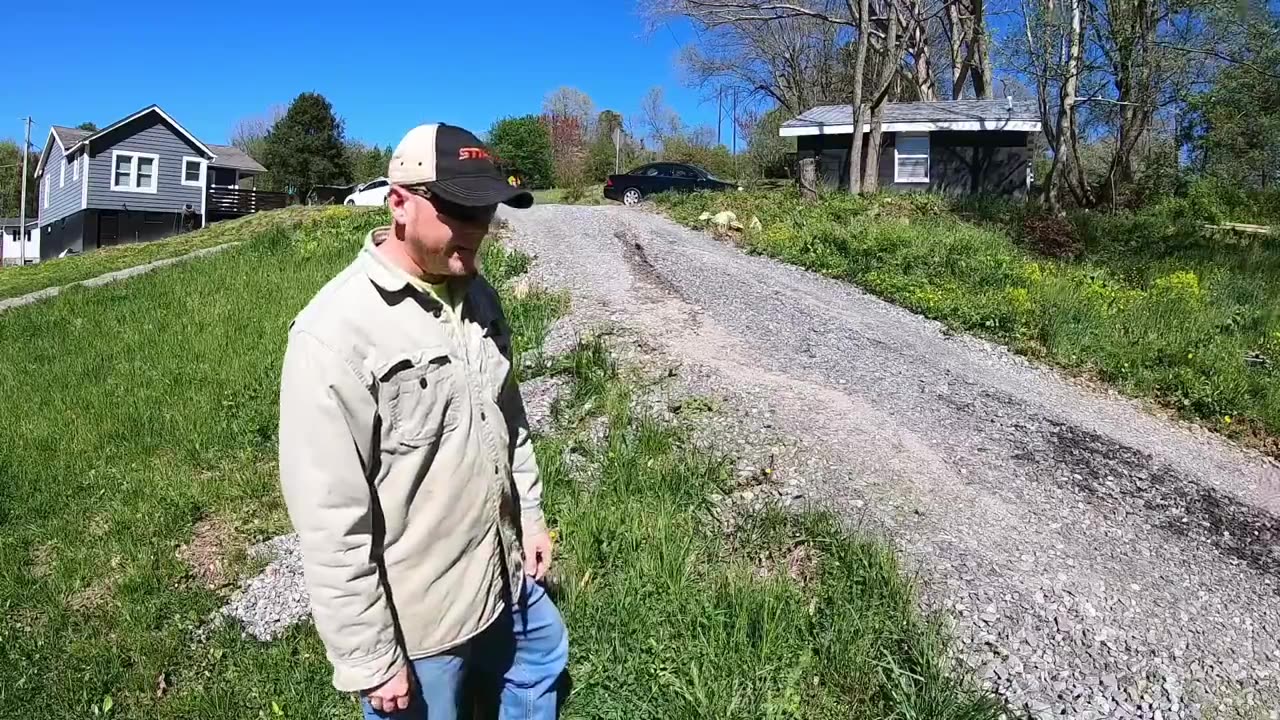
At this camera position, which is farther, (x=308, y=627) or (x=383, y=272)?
(x=308, y=627)

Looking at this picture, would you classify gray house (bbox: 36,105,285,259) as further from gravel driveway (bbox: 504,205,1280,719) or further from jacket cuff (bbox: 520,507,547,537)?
jacket cuff (bbox: 520,507,547,537)

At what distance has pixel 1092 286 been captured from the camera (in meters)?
9.20

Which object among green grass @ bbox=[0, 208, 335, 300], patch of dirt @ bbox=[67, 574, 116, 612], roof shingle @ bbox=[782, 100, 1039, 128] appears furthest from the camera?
roof shingle @ bbox=[782, 100, 1039, 128]

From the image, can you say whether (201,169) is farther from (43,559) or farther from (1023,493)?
(1023,493)

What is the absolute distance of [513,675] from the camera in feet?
7.25

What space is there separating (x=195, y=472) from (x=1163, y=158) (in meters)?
26.3

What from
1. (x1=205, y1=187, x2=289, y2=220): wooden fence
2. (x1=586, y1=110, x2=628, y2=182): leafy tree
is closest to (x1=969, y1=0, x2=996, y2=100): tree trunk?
(x1=586, y1=110, x2=628, y2=182): leafy tree

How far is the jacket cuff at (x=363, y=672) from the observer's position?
67.9 inches

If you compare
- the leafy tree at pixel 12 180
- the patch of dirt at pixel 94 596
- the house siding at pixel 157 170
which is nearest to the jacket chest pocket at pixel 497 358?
the patch of dirt at pixel 94 596

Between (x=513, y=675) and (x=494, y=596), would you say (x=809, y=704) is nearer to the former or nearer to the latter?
(x=513, y=675)

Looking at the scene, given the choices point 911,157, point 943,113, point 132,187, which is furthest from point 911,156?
point 132,187

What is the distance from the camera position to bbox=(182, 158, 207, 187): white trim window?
112ft

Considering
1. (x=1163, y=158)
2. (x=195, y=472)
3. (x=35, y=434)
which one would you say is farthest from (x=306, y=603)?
(x=1163, y=158)

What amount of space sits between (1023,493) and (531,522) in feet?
10.4
